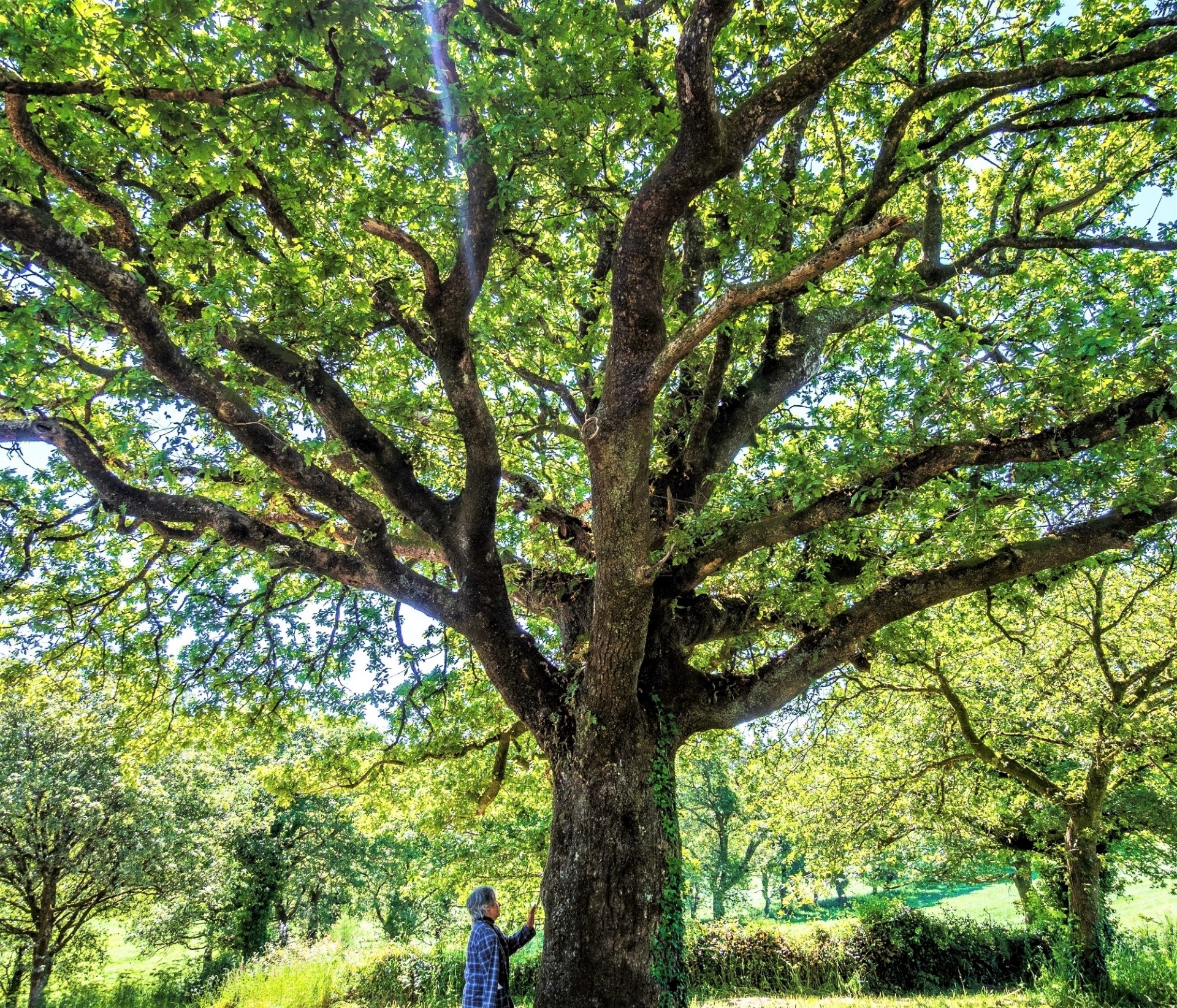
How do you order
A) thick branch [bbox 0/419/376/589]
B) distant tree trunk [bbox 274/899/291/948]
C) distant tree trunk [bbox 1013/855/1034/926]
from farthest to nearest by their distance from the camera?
distant tree trunk [bbox 274/899/291/948] → distant tree trunk [bbox 1013/855/1034/926] → thick branch [bbox 0/419/376/589]

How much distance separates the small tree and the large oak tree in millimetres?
7615

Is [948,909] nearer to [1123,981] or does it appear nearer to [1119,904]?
[1123,981]

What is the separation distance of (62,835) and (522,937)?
13.5 m

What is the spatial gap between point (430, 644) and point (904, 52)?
9550 mm

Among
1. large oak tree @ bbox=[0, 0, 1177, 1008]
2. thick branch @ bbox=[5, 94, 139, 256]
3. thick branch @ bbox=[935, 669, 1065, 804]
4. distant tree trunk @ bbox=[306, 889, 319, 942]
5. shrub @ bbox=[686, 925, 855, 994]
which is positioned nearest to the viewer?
thick branch @ bbox=[5, 94, 139, 256]

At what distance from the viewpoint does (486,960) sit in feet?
15.2

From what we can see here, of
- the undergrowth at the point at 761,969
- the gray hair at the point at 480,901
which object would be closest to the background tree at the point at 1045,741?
the undergrowth at the point at 761,969

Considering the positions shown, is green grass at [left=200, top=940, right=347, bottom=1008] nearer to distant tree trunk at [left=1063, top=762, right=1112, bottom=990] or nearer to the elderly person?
the elderly person

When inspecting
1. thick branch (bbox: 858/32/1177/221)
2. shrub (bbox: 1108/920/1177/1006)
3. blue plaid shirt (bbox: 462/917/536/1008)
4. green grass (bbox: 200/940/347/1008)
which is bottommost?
A: green grass (bbox: 200/940/347/1008)

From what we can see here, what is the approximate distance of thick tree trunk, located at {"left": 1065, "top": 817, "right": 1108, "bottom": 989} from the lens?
10.1 m

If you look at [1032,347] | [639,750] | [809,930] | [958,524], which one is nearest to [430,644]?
[639,750]

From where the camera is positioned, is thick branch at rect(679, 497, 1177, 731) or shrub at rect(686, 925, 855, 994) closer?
thick branch at rect(679, 497, 1177, 731)

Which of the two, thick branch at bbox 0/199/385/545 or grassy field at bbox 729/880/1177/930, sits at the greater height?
thick branch at bbox 0/199/385/545

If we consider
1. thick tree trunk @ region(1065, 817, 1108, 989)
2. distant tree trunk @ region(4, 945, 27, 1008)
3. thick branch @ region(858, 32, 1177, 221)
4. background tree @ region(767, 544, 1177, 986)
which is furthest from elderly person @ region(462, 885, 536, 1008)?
distant tree trunk @ region(4, 945, 27, 1008)
